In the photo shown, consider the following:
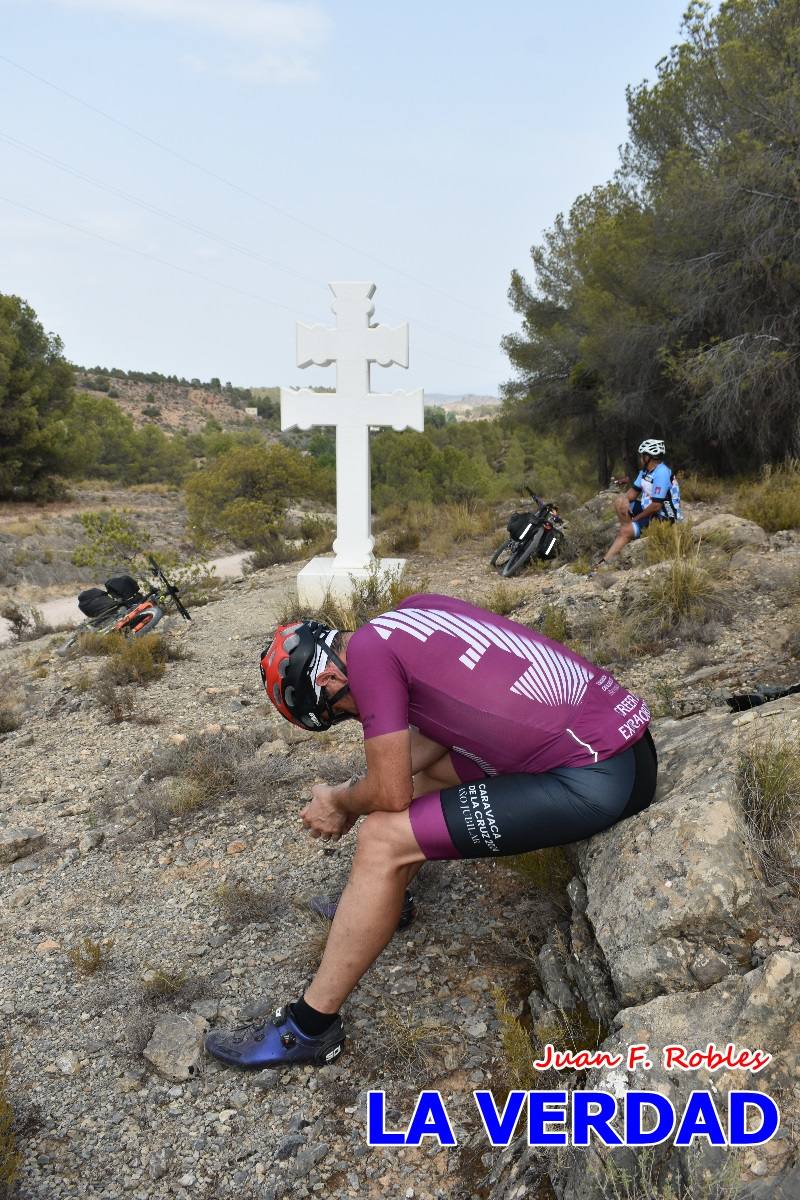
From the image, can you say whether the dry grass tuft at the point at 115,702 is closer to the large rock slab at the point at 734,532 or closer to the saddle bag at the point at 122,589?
the saddle bag at the point at 122,589

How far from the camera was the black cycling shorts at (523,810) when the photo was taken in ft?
6.59

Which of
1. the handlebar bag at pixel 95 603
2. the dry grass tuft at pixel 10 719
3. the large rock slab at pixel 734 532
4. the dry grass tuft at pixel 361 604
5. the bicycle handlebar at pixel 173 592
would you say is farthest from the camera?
the bicycle handlebar at pixel 173 592

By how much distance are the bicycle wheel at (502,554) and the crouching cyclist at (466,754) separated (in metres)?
6.35

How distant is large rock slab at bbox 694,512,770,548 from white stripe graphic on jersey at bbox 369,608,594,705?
444 cm

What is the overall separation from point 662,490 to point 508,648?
17.3 feet

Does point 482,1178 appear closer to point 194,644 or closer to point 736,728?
point 736,728

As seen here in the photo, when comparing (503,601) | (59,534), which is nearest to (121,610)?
(503,601)

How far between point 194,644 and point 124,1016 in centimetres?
443

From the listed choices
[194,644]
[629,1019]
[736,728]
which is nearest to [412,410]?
[194,644]

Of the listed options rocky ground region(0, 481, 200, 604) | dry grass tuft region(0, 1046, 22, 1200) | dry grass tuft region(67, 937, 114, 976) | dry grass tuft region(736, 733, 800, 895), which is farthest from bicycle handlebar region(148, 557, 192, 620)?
dry grass tuft region(736, 733, 800, 895)

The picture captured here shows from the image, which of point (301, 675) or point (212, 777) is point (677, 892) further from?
point (212, 777)

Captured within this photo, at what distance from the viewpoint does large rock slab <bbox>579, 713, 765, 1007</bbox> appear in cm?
180

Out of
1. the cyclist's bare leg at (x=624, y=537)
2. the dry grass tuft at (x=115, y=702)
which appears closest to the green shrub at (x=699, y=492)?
the cyclist's bare leg at (x=624, y=537)

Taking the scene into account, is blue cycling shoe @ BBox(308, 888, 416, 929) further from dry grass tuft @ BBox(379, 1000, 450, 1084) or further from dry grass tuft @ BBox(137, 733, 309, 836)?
dry grass tuft @ BBox(137, 733, 309, 836)
